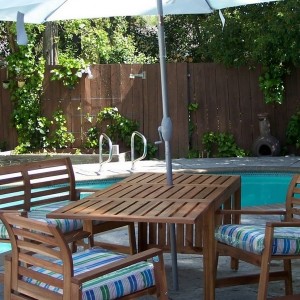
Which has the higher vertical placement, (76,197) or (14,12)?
(14,12)

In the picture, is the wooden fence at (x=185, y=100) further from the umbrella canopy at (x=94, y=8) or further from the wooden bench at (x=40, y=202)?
the wooden bench at (x=40, y=202)

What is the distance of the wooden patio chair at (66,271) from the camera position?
3.00 meters

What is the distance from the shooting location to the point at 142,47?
1686cm

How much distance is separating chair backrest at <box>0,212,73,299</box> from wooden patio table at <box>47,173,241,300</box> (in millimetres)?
406

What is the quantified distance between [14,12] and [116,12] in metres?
0.77

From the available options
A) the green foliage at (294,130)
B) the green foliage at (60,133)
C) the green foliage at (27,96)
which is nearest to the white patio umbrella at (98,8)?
the green foliage at (294,130)

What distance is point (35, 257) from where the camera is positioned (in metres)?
3.19

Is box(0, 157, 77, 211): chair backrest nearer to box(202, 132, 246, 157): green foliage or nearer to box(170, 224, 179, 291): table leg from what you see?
box(170, 224, 179, 291): table leg

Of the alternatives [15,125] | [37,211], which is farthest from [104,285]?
[15,125]

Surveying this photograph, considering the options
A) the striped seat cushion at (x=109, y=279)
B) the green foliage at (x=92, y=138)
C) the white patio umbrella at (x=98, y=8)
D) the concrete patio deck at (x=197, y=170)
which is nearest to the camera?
the striped seat cushion at (x=109, y=279)

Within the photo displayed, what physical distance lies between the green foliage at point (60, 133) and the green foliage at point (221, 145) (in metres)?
2.46

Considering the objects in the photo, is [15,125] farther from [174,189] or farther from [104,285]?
[104,285]

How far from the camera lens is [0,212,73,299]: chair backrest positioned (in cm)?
300

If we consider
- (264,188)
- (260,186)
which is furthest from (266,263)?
(260,186)
